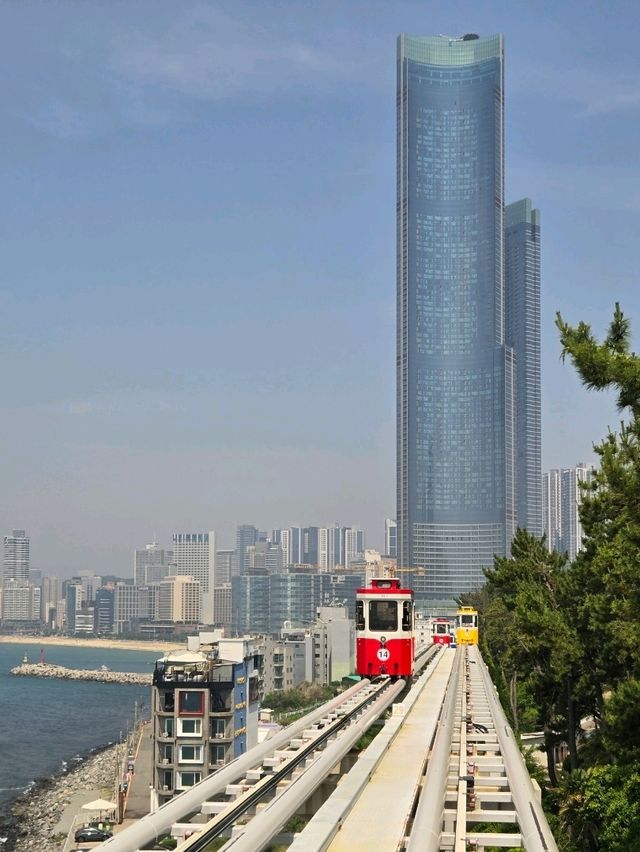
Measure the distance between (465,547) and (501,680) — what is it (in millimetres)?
125565

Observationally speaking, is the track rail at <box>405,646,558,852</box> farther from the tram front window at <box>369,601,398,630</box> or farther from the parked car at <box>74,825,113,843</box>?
the parked car at <box>74,825,113,843</box>

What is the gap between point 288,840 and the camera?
25.6 feet

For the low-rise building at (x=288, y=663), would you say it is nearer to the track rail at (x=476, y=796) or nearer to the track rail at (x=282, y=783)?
the track rail at (x=282, y=783)

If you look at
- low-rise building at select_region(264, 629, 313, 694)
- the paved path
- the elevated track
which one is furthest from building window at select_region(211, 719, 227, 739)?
low-rise building at select_region(264, 629, 313, 694)

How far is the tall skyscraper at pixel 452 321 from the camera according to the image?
538 ft

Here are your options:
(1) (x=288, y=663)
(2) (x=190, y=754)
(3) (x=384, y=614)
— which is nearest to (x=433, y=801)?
(3) (x=384, y=614)

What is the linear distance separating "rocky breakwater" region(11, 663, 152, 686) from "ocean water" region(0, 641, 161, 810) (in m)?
2.39

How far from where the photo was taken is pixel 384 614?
2159 centimetres

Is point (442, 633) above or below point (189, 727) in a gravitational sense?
above

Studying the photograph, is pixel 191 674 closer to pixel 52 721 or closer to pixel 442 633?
pixel 442 633

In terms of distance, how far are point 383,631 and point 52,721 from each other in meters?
79.1

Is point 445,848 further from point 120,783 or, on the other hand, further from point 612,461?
point 120,783

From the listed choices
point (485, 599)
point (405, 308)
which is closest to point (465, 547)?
point (405, 308)

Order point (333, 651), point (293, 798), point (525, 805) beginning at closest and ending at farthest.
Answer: point (293, 798), point (525, 805), point (333, 651)
